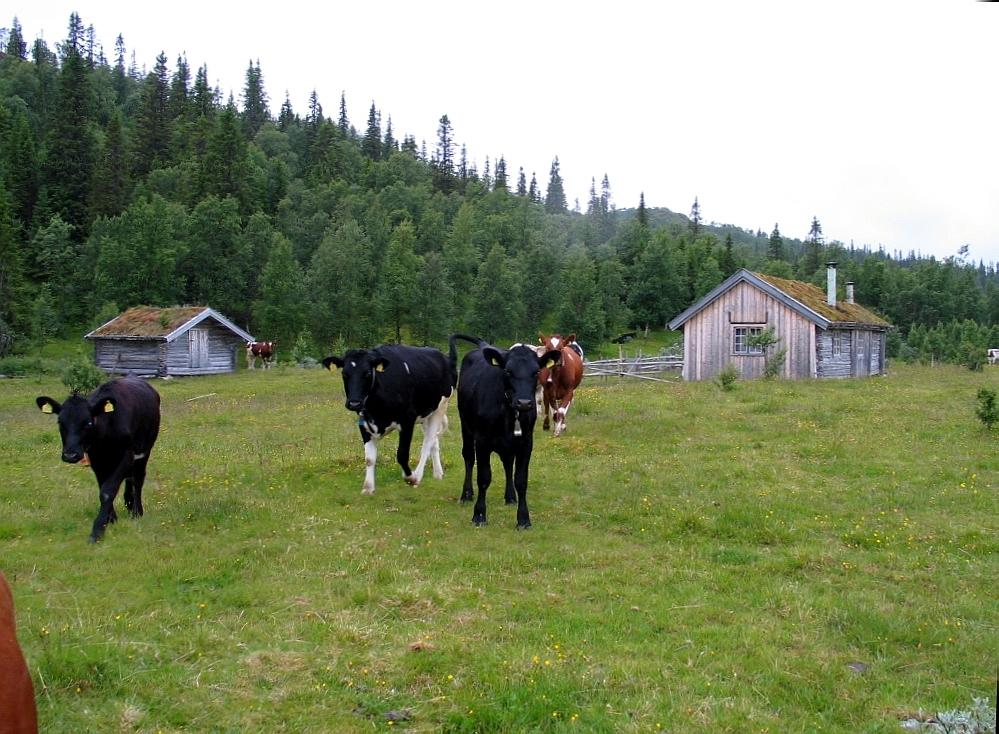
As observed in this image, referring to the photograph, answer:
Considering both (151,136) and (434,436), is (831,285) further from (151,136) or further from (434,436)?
(151,136)

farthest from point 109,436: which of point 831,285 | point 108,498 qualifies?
point 831,285

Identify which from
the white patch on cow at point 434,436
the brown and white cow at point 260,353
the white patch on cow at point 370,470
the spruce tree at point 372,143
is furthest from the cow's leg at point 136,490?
the spruce tree at point 372,143

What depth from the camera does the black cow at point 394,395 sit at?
11.1 m

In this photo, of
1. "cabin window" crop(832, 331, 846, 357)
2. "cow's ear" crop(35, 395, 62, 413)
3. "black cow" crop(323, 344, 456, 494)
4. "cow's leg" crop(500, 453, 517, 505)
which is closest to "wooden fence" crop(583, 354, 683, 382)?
"cabin window" crop(832, 331, 846, 357)

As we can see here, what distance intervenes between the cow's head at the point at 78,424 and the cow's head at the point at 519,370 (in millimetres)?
4800

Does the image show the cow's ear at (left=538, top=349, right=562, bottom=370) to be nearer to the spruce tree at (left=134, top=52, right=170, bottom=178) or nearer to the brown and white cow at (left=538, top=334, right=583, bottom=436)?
the brown and white cow at (left=538, top=334, right=583, bottom=436)

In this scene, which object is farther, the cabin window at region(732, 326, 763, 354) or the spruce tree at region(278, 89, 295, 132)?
the spruce tree at region(278, 89, 295, 132)

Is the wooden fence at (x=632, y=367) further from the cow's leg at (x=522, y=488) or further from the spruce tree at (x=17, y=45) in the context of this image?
the spruce tree at (x=17, y=45)

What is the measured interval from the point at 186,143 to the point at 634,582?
108m

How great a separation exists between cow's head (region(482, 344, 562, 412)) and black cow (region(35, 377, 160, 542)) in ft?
15.3

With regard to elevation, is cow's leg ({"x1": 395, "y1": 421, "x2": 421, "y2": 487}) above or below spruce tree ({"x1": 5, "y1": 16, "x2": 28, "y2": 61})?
below

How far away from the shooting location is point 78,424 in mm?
9070

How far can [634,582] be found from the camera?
7.45m

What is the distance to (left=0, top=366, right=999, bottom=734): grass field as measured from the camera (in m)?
5.02
